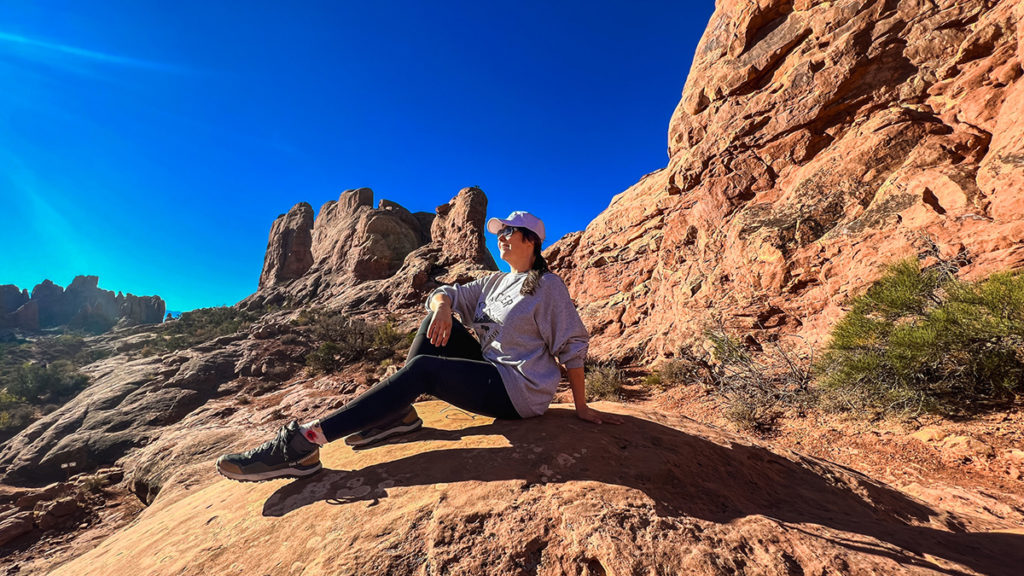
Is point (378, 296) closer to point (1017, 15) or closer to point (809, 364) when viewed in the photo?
point (809, 364)

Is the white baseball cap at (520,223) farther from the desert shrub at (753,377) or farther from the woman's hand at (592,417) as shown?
the desert shrub at (753,377)

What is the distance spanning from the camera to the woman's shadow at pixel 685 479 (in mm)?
1521

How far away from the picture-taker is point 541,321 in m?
2.34

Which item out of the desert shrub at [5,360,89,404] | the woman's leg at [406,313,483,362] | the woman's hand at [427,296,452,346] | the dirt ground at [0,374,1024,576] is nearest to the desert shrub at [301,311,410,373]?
the dirt ground at [0,374,1024,576]

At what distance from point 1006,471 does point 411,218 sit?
3515cm

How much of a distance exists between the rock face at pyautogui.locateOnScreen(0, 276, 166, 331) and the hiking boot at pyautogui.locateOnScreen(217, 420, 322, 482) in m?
76.1

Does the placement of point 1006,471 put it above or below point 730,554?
below

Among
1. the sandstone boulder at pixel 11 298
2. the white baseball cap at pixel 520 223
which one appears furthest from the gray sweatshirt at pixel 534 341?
the sandstone boulder at pixel 11 298

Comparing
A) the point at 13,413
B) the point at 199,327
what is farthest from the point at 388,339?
the point at 199,327

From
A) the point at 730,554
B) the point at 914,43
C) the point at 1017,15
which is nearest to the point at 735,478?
the point at 730,554

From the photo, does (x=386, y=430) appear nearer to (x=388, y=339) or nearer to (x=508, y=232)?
(x=508, y=232)

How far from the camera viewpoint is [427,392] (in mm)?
2143

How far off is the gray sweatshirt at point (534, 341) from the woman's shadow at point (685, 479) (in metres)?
0.20

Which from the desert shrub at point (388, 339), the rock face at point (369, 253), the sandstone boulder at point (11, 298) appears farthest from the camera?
the sandstone boulder at point (11, 298)
